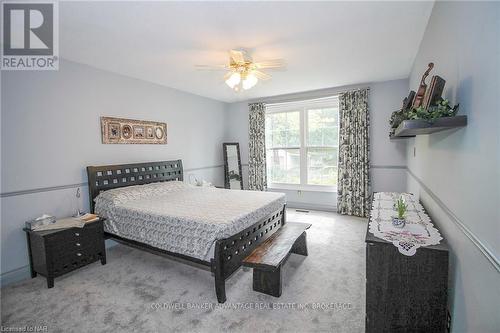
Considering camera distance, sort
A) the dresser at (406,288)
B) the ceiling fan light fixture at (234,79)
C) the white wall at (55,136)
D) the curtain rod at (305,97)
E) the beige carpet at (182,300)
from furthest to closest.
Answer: the curtain rod at (305,97) < the ceiling fan light fixture at (234,79) < the white wall at (55,136) < the beige carpet at (182,300) < the dresser at (406,288)

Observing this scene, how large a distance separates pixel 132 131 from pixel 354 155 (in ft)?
14.0

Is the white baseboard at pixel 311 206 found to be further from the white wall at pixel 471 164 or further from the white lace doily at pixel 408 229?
the white wall at pixel 471 164

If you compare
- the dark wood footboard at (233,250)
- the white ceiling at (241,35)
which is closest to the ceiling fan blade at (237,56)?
the white ceiling at (241,35)

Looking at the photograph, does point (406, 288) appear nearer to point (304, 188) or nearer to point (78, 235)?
point (78, 235)

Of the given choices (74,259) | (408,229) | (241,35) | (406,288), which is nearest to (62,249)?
(74,259)

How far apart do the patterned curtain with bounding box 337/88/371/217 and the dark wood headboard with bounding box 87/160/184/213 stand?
3428 mm

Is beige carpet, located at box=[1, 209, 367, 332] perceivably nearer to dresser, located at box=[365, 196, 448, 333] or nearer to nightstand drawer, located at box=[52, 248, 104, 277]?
nightstand drawer, located at box=[52, 248, 104, 277]

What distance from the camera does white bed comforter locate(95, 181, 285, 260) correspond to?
239 cm

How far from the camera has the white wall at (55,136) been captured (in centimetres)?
266

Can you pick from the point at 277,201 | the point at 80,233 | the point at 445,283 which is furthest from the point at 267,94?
the point at 445,283

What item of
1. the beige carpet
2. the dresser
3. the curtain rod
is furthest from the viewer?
the curtain rod

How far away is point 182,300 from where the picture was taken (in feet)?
7.54

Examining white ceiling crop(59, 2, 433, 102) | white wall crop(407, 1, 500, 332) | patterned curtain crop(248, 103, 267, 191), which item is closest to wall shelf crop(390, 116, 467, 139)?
white wall crop(407, 1, 500, 332)

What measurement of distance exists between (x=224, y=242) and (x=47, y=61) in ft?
→ 10.4
